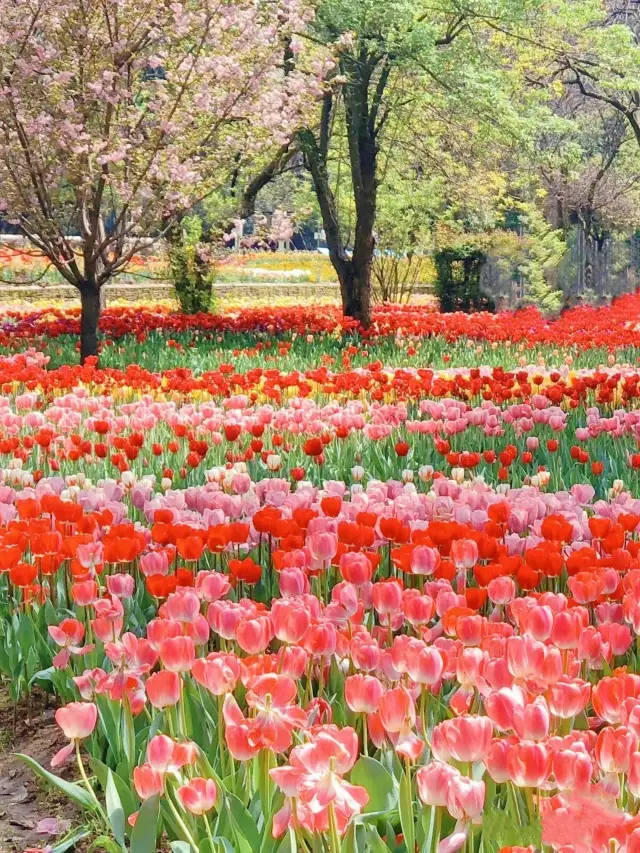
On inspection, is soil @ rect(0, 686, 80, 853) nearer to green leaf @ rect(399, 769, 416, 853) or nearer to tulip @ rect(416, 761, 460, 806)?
green leaf @ rect(399, 769, 416, 853)

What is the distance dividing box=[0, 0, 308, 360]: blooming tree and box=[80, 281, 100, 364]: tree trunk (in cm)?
1

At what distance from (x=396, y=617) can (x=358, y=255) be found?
40.8ft

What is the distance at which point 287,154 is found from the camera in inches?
688

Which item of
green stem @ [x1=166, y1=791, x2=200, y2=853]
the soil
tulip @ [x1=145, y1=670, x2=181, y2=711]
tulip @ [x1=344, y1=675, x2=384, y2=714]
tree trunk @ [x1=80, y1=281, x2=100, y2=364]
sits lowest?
the soil

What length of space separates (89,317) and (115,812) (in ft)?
29.6

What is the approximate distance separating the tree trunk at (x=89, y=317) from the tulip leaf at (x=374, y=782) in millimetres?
9076

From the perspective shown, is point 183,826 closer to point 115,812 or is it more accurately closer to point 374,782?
point 115,812

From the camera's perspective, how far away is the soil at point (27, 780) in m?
2.42

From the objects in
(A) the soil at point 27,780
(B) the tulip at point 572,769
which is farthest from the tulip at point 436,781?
(A) the soil at point 27,780

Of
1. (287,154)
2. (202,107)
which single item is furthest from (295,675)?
(287,154)

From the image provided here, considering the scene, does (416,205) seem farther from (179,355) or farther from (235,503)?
(235,503)

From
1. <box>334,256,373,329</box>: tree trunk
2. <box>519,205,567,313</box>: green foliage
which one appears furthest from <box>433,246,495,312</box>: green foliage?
<box>334,256,373,329</box>: tree trunk

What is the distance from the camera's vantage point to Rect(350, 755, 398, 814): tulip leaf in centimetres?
192

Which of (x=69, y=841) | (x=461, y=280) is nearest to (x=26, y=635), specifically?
(x=69, y=841)
